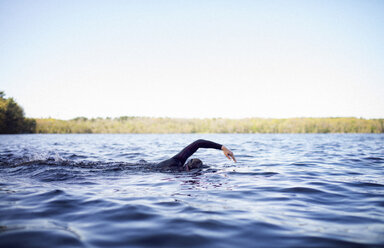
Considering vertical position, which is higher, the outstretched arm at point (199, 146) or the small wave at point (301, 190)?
the outstretched arm at point (199, 146)

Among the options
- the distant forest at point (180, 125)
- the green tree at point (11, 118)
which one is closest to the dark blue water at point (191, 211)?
the green tree at point (11, 118)

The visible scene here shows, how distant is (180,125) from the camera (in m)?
54.6

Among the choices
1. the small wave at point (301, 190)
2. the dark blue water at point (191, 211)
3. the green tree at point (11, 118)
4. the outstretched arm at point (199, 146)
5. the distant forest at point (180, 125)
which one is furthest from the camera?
the distant forest at point (180, 125)

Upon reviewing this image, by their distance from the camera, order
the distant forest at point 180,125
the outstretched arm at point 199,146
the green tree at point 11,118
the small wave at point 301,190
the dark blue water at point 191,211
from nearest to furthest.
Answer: the dark blue water at point 191,211
the small wave at point 301,190
the outstretched arm at point 199,146
the green tree at point 11,118
the distant forest at point 180,125

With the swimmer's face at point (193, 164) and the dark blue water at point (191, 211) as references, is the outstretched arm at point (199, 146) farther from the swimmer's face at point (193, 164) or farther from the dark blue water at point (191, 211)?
the dark blue water at point (191, 211)

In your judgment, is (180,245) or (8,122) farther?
(8,122)

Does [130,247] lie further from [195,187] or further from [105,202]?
[195,187]

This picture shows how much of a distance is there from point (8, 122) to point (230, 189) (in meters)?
47.8

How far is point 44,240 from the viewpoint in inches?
109

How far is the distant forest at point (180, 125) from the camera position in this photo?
45.9 m

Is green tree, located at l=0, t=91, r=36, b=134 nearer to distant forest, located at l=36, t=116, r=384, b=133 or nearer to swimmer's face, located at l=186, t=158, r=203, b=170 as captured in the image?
distant forest, located at l=36, t=116, r=384, b=133

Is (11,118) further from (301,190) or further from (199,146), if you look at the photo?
(301,190)

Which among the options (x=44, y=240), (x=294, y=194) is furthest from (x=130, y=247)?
(x=294, y=194)

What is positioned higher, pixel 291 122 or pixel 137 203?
pixel 291 122
